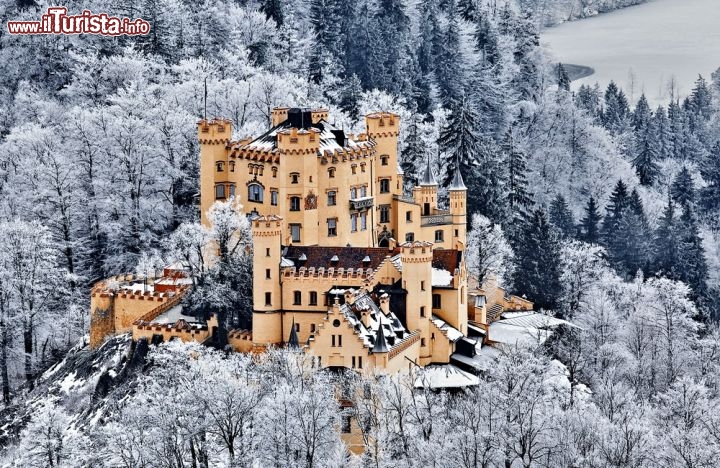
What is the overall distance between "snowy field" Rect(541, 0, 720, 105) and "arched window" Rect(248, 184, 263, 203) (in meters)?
93.3

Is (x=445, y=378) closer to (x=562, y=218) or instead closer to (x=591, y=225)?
(x=591, y=225)

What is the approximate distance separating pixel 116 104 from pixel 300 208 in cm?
3165

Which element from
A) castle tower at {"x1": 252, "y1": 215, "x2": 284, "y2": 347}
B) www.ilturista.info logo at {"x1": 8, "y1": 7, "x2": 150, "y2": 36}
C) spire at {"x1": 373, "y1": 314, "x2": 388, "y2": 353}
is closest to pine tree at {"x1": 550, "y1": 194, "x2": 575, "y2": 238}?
www.ilturista.info logo at {"x1": 8, "y1": 7, "x2": 150, "y2": 36}

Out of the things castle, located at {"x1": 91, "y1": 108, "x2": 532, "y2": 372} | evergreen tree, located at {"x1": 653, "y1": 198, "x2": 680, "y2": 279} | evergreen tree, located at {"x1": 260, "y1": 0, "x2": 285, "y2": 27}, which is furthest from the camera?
evergreen tree, located at {"x1": 260, "y1": 0, "x2": 285, "y2": 27}

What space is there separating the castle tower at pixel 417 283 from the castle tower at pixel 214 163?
16492 millimetres

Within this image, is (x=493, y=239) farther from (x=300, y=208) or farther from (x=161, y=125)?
(x=161, y=125)

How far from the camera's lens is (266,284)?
81.5 metres

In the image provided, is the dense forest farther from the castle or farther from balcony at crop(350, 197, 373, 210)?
balcony at crop(350, 197, 373, 210)

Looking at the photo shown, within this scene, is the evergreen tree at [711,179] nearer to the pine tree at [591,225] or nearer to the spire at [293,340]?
the pine tree at [591,225]

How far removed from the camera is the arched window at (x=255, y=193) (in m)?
91.3

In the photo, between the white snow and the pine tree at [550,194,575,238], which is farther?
the pine tree at [550,194,575,238]

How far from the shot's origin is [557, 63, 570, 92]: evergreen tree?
162438 millimetres

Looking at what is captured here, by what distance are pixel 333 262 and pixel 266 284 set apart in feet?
14.5

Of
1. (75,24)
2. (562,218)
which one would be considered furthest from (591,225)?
(75,24)
